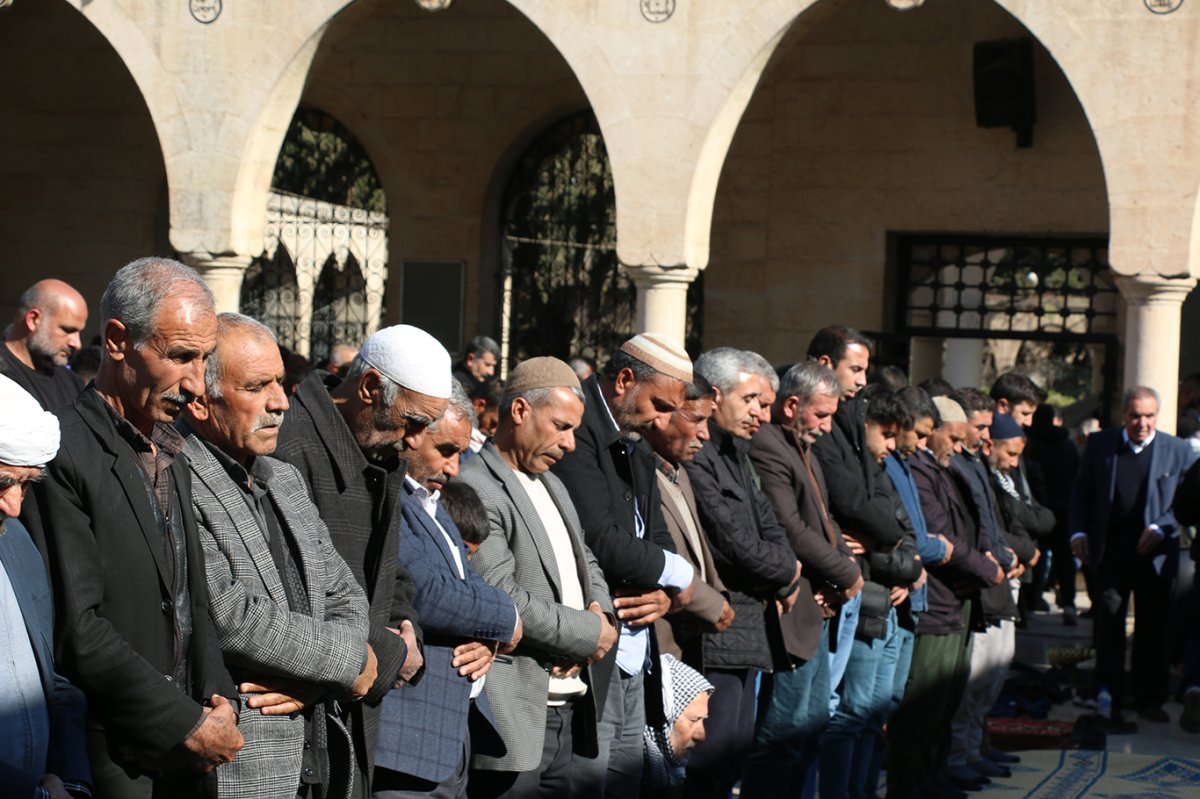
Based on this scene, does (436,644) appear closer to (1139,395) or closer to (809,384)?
(809,384)

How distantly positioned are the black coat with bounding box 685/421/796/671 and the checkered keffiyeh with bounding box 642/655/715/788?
0.23 meters

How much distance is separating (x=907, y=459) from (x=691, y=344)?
7.79 metres

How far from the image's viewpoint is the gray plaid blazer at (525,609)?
430cm

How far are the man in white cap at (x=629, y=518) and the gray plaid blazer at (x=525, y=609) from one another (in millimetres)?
184

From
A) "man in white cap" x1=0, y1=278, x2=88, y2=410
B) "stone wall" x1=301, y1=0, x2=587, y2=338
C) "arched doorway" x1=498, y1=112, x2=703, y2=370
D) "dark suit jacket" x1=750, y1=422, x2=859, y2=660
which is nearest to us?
"dark suit jacket" x1=750, y1=422, x2=859, y2=660

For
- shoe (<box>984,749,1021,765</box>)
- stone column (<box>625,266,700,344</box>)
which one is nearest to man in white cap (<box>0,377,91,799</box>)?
shoe (<box>984,749,1021,765</box>)

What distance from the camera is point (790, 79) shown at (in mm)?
14148

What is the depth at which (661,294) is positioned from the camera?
11219 millimetres

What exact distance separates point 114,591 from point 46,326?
149 inches

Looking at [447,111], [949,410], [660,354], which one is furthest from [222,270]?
[660,354]

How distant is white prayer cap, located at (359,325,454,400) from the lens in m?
3.86

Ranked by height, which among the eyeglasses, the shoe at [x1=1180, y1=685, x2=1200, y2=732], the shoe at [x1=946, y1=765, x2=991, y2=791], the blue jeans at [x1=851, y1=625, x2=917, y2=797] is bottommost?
the shoe at [x1=946, y1=765, x2=991, y2=791]

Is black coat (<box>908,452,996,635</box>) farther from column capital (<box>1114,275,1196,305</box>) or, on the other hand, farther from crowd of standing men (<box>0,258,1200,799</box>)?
column capital (<box>1114,275,1196,305</box>)

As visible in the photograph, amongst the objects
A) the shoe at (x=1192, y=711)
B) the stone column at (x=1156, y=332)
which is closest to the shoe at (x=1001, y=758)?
the shoe at (x=1192, y=711)
